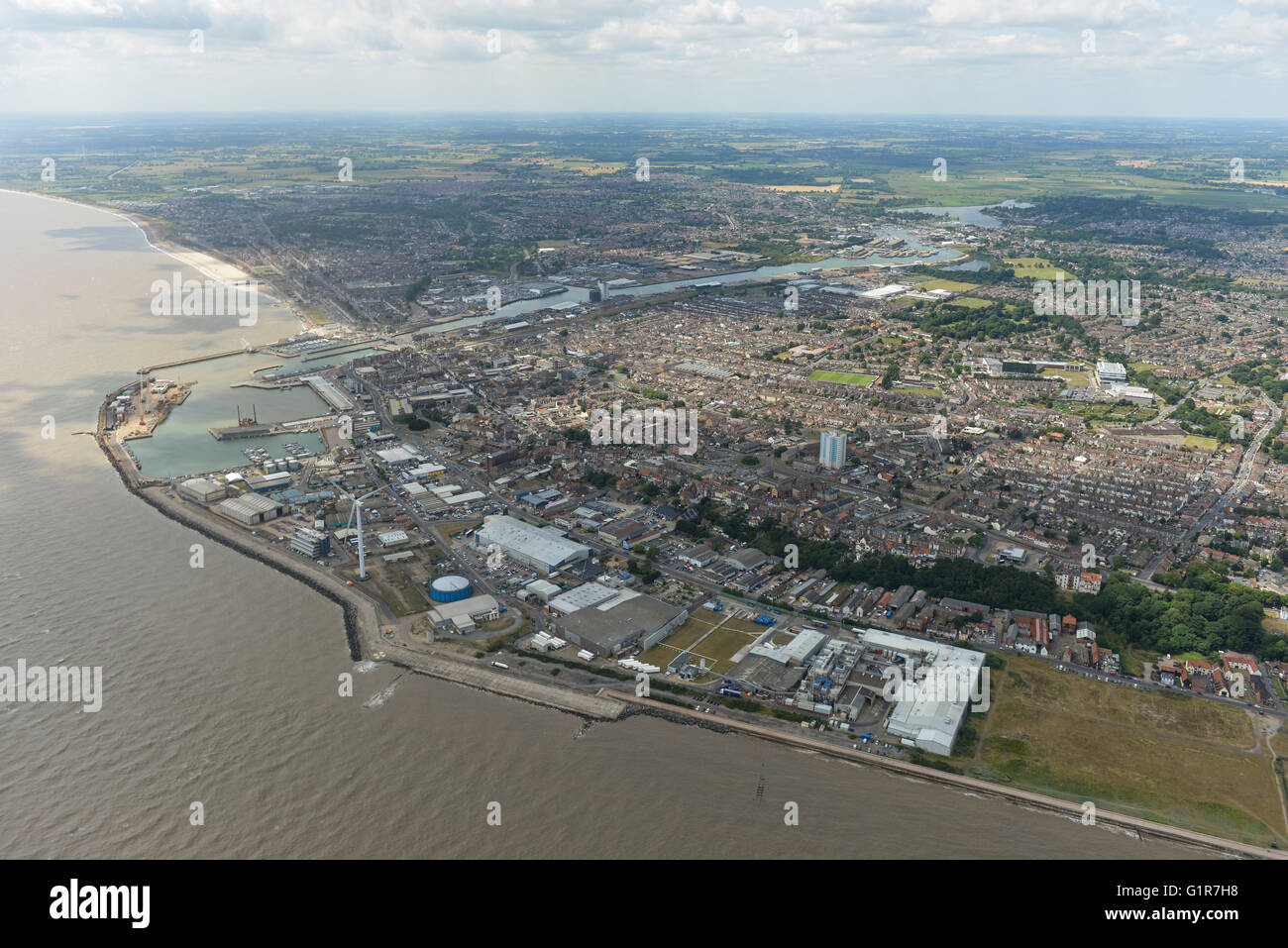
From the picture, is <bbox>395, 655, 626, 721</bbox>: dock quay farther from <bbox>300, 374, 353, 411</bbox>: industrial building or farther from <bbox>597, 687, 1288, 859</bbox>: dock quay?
<bbox>300, 374, 353, 411</bbox>: industrial building

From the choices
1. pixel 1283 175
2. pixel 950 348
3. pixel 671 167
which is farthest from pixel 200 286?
pixel 1283 175

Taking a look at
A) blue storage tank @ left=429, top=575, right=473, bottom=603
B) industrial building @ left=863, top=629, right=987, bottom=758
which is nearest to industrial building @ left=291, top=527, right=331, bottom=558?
blue storage tank @ left=429, top=575, right=473, bottom=603

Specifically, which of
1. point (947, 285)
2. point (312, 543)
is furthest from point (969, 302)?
point (312, 543)

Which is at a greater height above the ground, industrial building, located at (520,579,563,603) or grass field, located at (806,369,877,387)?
grass field, located at (806,369,877,387)

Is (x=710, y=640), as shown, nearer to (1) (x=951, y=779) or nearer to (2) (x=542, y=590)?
(2) (x=542, y=590)

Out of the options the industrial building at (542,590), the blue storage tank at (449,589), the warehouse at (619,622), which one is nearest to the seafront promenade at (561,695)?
the blue storage tank at (449,589)

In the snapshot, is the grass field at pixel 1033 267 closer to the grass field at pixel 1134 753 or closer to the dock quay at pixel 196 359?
the grass field at pixel 1134 753
